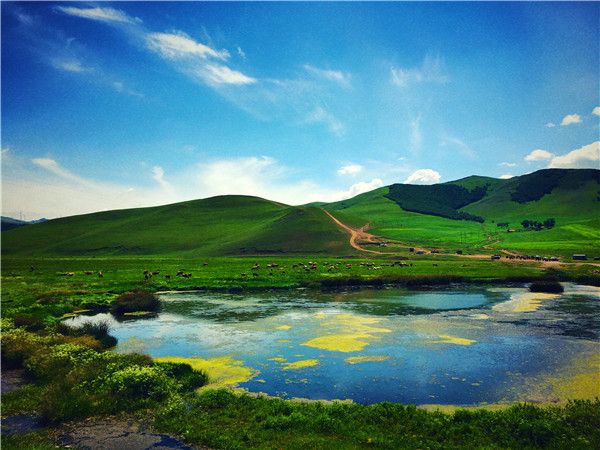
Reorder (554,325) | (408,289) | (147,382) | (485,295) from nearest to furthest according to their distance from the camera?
(147,382) < (554,325) < (485,295) < (408,289)

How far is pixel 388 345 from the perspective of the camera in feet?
119

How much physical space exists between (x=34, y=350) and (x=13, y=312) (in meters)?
21.8

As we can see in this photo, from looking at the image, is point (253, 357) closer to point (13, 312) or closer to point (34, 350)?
point (34, 350)

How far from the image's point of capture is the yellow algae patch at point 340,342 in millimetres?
35375

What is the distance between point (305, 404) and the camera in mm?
22625

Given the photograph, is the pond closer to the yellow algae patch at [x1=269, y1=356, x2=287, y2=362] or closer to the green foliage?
the yellow algae patch at [x1=269, y1=356, x2=287, y2=362]

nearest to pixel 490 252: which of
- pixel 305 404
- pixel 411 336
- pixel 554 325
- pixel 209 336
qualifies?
pixel 554 325

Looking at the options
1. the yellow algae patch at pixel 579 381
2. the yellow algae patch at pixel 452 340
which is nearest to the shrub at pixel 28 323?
the yellow algae patch at pixel 452 340

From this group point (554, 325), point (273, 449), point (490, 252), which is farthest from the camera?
point (490, 252)

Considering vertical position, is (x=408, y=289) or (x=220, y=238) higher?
(x=220, y=238)

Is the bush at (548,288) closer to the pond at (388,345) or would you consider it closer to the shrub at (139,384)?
the pond at (388,345)

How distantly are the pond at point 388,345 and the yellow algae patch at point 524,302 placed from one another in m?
0.24

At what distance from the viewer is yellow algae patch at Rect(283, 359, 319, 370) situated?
99.6 ft

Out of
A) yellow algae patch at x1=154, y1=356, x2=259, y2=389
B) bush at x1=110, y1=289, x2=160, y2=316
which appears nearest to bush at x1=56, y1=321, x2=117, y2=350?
yellow algae patch at x1=154, y1=356, x2=259, y2=389
